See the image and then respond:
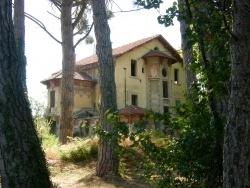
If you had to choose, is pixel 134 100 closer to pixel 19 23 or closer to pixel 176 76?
pixel 176 76

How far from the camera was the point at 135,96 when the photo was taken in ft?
104

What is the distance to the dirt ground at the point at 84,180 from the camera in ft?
25.1

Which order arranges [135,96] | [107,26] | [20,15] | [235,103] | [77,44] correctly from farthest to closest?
[135,96] < [77,44] < [20,15] < [107,26] < [235,103]

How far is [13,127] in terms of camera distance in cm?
411

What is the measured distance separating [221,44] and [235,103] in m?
0.85

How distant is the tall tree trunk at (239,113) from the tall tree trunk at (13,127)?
2539 mm

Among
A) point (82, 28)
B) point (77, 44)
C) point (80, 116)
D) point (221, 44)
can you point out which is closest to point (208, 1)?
point (221, 44)

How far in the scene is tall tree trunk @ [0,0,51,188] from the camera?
13.2 feet

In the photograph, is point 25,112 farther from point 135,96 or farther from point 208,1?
point 135,96

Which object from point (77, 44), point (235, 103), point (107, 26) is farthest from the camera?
point (77, 44)

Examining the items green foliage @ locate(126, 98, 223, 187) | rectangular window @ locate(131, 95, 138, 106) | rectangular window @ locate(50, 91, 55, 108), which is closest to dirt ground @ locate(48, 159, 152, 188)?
green foliage @ locate(126, 98, 223, 187)

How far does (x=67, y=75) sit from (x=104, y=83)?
7.35 m

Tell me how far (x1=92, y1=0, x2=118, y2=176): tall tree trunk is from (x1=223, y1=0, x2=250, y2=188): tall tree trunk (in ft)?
18.5

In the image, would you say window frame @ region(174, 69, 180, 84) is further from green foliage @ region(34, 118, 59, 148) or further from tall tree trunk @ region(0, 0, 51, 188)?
tall tree trunk @ region(0, 0, 51, 188)
